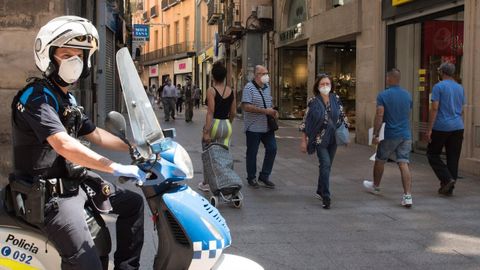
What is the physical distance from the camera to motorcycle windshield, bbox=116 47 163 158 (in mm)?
2762

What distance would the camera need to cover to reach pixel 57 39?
2668mm

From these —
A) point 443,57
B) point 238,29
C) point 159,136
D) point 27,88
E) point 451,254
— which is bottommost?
point 451,254

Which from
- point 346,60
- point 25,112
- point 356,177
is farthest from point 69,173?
point 346,60

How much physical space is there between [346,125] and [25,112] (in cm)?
485

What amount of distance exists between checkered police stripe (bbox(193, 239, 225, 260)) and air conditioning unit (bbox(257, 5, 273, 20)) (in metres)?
20.3

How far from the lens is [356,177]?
909 centimetres

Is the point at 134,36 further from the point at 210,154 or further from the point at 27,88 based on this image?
the point at 27,88

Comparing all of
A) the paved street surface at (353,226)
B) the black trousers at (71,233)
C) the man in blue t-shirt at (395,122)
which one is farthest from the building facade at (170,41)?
the black trousers at (71,233)

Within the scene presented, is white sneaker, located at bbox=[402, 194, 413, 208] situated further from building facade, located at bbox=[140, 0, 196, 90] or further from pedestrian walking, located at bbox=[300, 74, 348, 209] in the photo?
building facade, located at bbox=[140, 0, 196, 90]

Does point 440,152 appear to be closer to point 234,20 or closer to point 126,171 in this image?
point 126,171

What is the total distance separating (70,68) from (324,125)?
14.5ft

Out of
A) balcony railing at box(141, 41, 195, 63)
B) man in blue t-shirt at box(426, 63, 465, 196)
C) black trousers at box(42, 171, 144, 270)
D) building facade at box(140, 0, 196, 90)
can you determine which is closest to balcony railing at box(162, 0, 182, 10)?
building facade at box(140, 0, 196, 90)

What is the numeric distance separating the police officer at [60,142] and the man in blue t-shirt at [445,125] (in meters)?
5.77

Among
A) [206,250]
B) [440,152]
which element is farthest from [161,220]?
[440,152]
